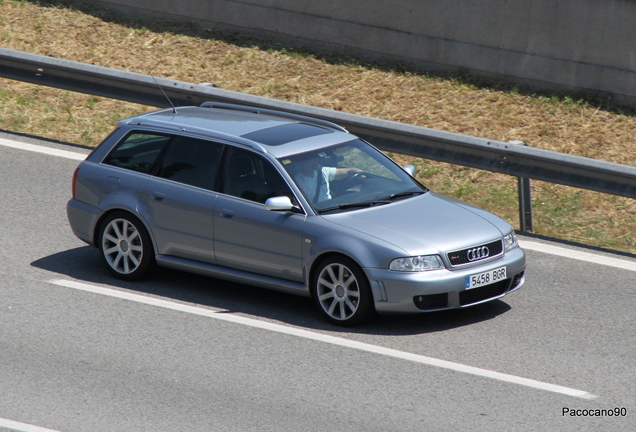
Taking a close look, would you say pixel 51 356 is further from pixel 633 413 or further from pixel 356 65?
pixel 356 65

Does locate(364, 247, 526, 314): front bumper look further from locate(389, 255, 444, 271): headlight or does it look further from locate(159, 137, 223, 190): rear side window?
locate(159, 137, 223, 190): rear side window

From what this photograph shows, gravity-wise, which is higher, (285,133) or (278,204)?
(285,133)

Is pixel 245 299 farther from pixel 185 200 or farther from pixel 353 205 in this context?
pixel 353 205

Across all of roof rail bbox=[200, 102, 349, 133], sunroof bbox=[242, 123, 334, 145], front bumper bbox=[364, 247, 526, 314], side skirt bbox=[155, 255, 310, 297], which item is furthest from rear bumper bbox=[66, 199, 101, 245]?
front bumper bbox=[364, 247, 526, 314]

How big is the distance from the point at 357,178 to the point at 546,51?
19.0ft

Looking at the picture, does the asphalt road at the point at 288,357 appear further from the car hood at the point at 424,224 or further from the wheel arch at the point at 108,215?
the car hood at the point at 424,224

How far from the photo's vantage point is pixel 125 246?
31.5ft

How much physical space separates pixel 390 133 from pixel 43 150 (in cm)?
444

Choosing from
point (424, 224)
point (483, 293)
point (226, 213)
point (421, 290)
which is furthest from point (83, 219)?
point (483, 293)

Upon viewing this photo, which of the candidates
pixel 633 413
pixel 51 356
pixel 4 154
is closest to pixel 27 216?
pixel 4 154

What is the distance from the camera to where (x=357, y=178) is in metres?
9.23

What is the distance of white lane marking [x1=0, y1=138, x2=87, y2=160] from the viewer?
13000mm

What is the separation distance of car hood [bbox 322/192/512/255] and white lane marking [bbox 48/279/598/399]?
83cm

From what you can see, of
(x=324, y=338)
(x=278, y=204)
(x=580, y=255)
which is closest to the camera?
(x=324, y=338)
